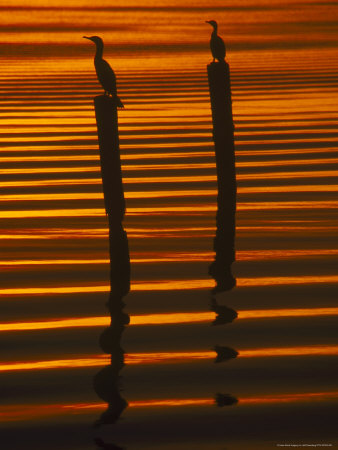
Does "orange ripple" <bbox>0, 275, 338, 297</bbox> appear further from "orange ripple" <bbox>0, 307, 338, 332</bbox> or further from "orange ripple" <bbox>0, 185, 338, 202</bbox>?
"orange ripple" <bbox>0, 185, 338, 202</bbox>

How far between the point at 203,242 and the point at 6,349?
9.32 ft

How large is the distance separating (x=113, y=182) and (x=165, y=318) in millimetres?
1421

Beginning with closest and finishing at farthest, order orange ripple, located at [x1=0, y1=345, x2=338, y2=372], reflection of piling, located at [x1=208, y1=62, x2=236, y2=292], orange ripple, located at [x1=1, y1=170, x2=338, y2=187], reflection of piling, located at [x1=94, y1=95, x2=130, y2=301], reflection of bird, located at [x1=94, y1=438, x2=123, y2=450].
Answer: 1. reflection of bird, located at [x1=94, y1=438, x2=123, y2=450]
2. orange ripple, located at [x1=0, y1=345, x2=338, y2=372]
3. reflection of piling, located at [x1=94, y1=95, x2=130, y2=301]
4. reflection of piling, located at [x1=208, y1=62, x2=236, y2=292]
5. orange ripple, located at [x1=1, y1=170, x2=338, y2=187]

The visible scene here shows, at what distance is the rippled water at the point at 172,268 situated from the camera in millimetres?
5496

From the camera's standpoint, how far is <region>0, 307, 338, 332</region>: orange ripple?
22.4 ft

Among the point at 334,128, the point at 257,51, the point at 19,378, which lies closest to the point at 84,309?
the point at 19,378

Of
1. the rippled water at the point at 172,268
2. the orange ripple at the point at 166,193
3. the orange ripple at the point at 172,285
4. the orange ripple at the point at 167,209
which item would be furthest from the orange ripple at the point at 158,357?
the orange ripple at the point at 166,193

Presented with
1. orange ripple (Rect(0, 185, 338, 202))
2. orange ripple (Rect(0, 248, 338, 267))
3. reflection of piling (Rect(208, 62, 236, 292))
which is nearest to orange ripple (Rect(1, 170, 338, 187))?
orange ripple (Rect(0, 185, 338, 202))

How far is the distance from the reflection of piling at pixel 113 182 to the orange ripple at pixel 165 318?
33.9 inches

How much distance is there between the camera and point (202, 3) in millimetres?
35062

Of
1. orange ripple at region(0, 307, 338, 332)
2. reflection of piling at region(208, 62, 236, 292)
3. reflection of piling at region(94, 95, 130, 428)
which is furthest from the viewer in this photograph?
reflection of piling at region(208, 62, 236, 292)

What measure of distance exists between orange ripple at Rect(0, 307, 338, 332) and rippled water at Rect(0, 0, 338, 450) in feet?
0.04

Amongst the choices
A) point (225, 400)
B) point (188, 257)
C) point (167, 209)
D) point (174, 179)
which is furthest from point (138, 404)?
point (174, 179)

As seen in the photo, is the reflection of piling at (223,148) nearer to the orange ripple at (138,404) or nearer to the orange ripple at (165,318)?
the orange ripple at (165,318)
